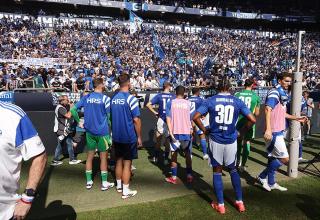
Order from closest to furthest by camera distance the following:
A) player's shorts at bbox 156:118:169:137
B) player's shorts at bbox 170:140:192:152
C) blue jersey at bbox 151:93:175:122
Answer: player's shorts at bbox 170:140:192:152 < blue jersey at bbox 151:93:175:122 < player's shorts at bbox 156:118:169:137

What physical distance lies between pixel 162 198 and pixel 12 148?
370 centimetres

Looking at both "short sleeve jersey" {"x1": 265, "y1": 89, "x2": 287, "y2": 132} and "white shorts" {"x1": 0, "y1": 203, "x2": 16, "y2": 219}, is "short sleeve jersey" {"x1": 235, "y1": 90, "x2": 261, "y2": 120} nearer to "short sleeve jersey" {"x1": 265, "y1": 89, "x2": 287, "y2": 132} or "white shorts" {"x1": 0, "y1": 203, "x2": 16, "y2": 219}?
"short sleeve jersey" {"x1": 265, "y1": 89, "x2": 287, "y2": 132}

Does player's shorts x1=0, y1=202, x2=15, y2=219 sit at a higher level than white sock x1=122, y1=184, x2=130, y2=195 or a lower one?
higher

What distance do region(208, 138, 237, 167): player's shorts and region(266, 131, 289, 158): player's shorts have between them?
1366 millimetres

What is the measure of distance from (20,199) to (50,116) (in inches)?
261

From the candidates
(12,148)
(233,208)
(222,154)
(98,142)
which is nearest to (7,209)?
(12,148)

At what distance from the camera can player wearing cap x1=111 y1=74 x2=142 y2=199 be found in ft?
19.2

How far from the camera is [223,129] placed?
5.15 meters

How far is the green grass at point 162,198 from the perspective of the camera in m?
5.23

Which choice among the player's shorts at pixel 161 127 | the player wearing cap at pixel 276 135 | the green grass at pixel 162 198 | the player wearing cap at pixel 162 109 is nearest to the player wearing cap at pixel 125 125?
the green grass at pixel 162 198

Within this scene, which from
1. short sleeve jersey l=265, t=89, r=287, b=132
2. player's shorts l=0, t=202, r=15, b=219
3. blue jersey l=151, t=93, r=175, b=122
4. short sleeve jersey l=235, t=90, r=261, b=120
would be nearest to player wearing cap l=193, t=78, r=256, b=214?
short sleeve jersey l=265, t=89, r=287, b=132

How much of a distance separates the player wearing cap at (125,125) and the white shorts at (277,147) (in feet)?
8.14

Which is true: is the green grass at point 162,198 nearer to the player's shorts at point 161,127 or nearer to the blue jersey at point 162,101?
the player's shorts at point 161,127

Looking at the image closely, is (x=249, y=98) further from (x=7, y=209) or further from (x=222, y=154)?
(x=7, y=209)
